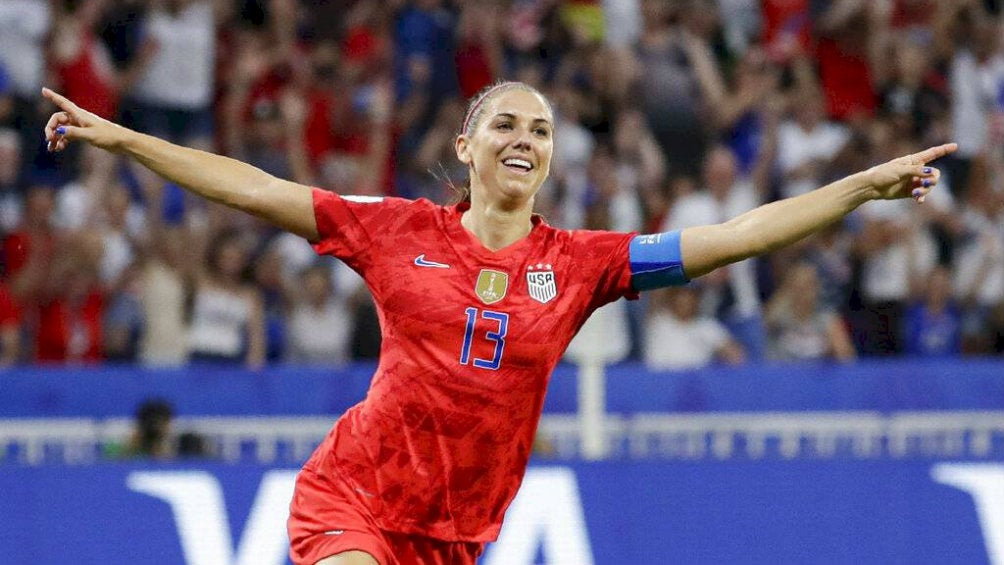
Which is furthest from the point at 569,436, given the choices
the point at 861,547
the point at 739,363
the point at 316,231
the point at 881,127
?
the point at 316,231

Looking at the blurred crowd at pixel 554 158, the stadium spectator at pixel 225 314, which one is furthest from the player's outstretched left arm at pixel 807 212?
the stadium spectator at pixel 225 314

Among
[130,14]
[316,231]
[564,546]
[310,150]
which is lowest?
[564,546]

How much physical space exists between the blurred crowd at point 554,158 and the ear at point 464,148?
4810mm

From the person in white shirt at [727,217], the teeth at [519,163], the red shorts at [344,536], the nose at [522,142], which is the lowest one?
the red shorts at [344,536]

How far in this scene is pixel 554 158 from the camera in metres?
12.6

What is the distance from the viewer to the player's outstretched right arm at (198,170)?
200 inches

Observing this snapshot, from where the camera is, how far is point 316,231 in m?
5.38

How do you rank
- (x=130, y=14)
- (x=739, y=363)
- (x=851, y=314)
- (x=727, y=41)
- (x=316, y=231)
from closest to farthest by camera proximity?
(x=316, y=231)
(x=739, y=363)
(x=851, y=314)
(x=130, y=14)
(x=727, y=41)

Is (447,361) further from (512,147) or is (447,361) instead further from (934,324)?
(934,324)

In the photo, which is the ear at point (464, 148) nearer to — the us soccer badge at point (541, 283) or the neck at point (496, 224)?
the neck at point (496, 224)

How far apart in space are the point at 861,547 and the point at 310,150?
5.68 metres

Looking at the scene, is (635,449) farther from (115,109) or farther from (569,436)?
(115,109)

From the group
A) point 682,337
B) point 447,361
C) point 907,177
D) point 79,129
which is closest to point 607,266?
point 447,361

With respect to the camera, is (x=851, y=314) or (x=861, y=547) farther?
(x=851, y=314)
